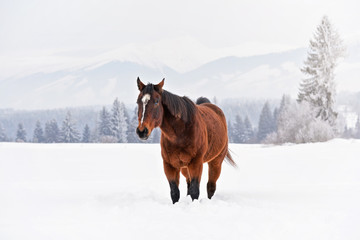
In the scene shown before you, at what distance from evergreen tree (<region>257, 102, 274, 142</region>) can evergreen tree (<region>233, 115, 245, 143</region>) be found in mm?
1948

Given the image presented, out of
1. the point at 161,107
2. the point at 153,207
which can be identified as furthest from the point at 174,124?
the point at 153,207

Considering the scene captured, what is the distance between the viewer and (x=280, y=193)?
7.96 meters

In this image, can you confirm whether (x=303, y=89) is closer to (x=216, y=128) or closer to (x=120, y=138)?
(x=120, y=138)

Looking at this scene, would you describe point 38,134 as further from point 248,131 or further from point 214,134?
point 214,134

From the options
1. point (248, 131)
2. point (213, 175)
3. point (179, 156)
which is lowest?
point (213, 175)

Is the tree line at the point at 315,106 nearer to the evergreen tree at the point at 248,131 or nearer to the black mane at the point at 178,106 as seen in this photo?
the evergreen tree at the point at 248,131

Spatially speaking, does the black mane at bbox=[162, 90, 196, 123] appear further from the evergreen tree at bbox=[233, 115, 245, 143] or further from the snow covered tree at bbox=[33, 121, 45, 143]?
the evergreen tree at bbox=[233, 115, 245, 143]

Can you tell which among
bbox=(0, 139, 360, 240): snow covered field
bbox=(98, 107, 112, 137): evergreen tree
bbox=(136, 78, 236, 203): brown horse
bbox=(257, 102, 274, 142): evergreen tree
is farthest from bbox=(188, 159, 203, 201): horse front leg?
bbox=(257, 102, 274, 142): evergreen tree

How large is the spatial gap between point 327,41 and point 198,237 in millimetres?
27871

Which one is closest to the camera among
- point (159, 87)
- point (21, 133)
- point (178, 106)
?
point (159, 87)

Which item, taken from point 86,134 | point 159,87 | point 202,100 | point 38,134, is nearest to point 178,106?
point 159,87

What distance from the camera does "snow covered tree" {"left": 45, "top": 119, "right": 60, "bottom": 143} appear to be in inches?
1496

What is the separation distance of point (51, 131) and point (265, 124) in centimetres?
2463

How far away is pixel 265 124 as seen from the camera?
46.6 m
